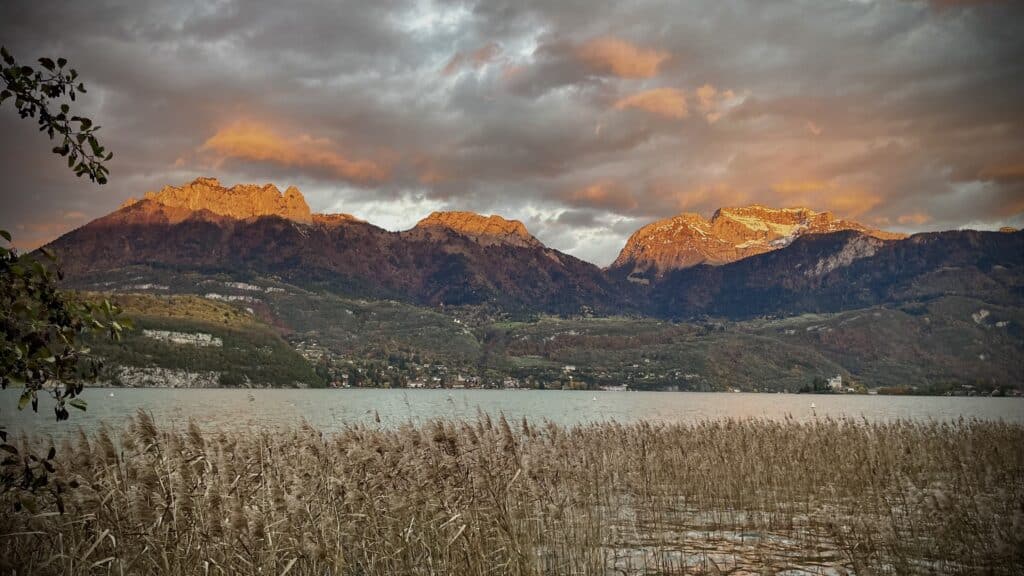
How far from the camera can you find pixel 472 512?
11.1 m

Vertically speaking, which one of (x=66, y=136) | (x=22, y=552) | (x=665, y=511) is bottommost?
(x=665, y=511)

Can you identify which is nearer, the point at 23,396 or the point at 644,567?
the point at 23,396

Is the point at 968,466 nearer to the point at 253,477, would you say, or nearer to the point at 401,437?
the point at 401,437

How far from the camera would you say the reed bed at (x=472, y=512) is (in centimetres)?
866

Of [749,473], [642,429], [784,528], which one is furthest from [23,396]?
[642,429]

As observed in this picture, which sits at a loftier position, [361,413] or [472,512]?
[472,512]

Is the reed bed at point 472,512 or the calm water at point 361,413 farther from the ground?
the reed bed at point 472,512

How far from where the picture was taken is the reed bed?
866 cm

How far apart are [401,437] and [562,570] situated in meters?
5.73

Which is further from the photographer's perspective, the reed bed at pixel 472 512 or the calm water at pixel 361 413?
the calm water at pixel 361 413

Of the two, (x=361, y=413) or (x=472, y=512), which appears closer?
(x=472, y=512)

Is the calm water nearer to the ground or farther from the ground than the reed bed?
nearer to the ground

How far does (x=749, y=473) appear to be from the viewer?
21.0m

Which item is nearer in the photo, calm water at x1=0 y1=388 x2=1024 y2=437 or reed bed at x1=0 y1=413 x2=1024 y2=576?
reed bed at x1=0 y1=413 x2=1024 y2=576
